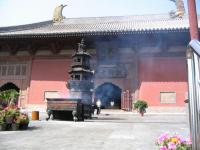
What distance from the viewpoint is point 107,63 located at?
13695 mm

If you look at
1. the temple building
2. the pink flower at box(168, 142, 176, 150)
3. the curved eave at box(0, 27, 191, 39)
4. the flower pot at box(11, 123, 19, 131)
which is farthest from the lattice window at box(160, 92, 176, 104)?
the pink flower at box(168, 142, 176, 150)

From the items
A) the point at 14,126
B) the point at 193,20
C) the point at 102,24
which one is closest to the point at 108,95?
the point at 102,24

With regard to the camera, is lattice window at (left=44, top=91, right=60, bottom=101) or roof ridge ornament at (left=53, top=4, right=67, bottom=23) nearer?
lattice window at (left=44, top=91, right=60, bottom=101)

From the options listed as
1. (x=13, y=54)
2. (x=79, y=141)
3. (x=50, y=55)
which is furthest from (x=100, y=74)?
(x=79, y=141)

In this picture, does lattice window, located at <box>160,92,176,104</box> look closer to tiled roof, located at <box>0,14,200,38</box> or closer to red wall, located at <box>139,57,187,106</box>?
red wall, located at <box>139,57,187,106</box>

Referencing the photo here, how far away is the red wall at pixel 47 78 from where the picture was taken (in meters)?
14.1

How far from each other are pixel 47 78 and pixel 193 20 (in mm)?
10660

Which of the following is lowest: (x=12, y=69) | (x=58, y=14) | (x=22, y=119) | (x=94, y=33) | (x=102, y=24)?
(x=22, y=119)

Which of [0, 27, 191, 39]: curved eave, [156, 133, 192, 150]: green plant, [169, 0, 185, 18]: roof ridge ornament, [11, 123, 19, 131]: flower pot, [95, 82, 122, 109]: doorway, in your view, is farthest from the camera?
[169, 0, 185, 18]: roof ridge ornament

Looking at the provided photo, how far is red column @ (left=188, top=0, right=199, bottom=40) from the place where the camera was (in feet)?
14.6

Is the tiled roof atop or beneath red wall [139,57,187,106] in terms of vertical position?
atop

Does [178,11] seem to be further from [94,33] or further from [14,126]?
[14,126]

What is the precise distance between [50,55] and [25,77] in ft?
5.98

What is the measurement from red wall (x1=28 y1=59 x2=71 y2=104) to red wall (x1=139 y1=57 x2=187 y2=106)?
400cm
